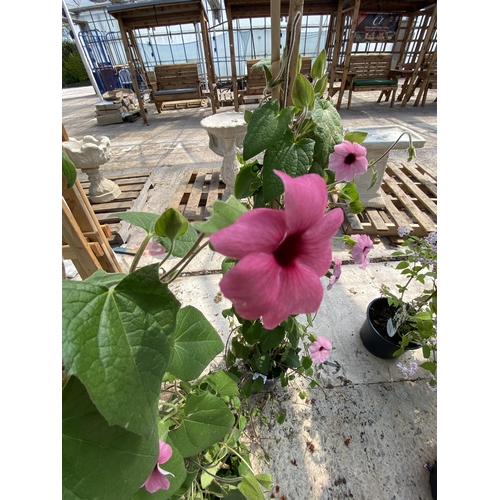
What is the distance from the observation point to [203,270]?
2146mm

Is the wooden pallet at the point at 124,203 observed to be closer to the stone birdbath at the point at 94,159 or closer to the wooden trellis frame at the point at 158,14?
the stone birdbath at the point at 94,159

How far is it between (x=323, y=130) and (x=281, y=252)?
1.38 ft

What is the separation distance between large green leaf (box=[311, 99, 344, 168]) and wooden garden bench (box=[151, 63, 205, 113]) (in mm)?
6548

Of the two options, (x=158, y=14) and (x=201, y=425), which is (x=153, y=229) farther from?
(x=158, y=14)

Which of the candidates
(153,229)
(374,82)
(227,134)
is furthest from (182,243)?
(374,82)

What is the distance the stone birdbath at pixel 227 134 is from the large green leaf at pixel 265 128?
67.1 inches

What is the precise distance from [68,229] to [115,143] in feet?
15.1

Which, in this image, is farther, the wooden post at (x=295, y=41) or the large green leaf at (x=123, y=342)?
the wooden post at (x=295, y=41)

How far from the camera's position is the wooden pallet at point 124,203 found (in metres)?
2.38

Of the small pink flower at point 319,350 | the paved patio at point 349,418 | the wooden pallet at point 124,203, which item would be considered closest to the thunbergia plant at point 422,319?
the paved patio at point 349,418

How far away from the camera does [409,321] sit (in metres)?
1.46

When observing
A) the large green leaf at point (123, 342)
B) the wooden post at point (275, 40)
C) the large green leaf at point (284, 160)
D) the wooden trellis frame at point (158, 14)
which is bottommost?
the large green leaf at point (123, 342)

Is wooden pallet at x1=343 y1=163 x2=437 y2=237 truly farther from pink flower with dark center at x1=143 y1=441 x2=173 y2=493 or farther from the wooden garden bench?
the wooden garden bench
